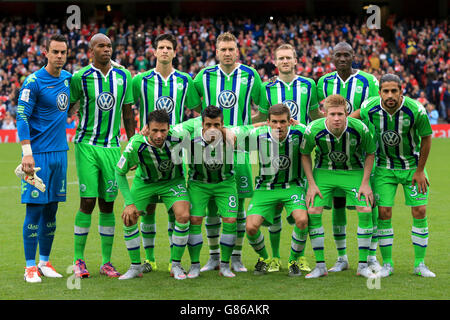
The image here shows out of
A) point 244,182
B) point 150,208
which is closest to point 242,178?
point 244,182

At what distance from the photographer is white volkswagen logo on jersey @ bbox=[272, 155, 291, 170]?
617 cm

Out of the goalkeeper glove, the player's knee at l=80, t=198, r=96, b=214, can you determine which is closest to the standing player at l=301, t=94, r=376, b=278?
the player's knee at l=80, t=198, r=96, b=214

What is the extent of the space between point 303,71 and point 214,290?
2135 centimetres

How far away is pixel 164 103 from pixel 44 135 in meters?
1.20

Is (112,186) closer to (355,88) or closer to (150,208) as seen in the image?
(150,208)

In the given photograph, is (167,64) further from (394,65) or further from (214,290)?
(394,65)

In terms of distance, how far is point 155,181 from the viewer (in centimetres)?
617

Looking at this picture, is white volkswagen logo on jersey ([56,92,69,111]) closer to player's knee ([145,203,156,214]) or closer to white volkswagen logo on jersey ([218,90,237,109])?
player's knee ([145,203,156,214])

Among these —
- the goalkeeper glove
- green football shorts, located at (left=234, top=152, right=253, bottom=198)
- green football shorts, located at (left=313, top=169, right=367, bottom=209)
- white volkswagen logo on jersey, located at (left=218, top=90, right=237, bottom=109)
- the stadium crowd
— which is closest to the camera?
the goalkeeper glove

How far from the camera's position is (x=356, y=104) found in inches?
260

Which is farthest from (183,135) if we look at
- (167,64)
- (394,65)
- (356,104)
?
(394,65)

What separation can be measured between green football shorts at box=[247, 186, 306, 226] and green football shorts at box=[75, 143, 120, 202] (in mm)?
1346

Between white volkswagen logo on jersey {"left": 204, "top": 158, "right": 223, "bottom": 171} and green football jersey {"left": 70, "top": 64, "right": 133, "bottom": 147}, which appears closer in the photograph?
white volkswagen logo on jersey {"left": 204, "top": 158, "right": 223, "bottom": 171}

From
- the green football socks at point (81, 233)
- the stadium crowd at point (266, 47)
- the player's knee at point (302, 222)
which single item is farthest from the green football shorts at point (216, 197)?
the stadium crowd at point (266, 47)
